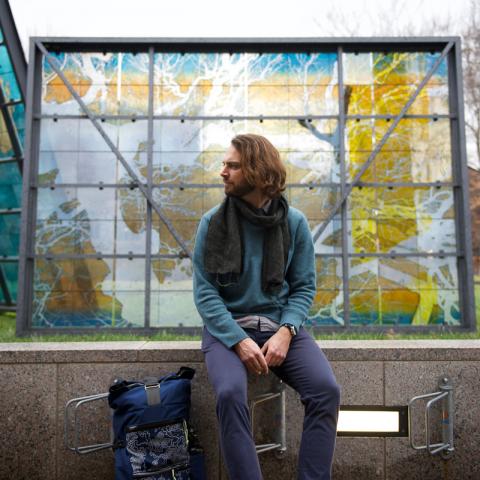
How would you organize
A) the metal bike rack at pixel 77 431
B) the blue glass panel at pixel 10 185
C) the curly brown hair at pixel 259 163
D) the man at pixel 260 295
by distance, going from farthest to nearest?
the blue glass panel at pixel 10 185 < the metal bike rack at pixel 77 431 < the curly brown hair at pixel 259 163 < the man at pixel 260 295

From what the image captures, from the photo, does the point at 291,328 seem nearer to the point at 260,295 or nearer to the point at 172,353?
the point at 260,295

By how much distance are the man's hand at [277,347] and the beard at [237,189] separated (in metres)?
0.80

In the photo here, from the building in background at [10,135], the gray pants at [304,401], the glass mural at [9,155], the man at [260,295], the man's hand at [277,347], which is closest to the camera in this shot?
the gray pants at [304,401]

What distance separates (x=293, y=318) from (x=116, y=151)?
13.8 feet

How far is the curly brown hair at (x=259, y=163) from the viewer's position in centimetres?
277

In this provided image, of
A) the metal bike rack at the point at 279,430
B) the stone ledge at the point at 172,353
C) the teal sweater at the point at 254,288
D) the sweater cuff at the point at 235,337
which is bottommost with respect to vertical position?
the metal bike rack at the point at 279,430

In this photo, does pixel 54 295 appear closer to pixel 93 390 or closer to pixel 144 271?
pixel 144 271

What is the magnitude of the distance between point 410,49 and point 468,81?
1012cm

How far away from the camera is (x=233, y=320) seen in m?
2.60

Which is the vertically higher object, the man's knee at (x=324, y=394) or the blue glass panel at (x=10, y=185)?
the blue glass panel at (x=10, y=185)

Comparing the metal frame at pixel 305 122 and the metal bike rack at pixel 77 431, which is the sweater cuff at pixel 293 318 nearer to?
the metal bike rack at pixel 77 431

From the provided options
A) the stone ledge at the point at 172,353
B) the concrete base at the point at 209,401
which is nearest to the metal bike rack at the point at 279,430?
the concrete base at the point at 209,401

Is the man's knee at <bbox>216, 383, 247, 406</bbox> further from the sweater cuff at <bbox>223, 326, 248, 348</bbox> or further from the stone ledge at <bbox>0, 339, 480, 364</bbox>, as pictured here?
the stone ledge at <bbox>0, 339, 480, 364</bbox>

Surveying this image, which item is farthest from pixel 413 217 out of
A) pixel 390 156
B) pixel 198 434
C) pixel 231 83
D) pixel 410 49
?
pixel 198 434
